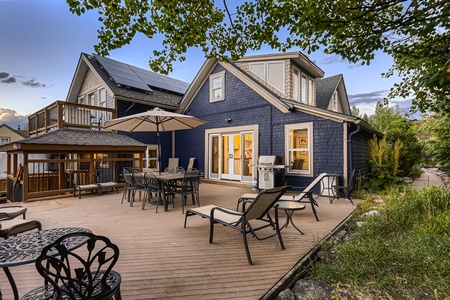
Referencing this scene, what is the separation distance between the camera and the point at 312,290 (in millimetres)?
2322

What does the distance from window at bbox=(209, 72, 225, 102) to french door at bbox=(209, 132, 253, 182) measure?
1.82 m

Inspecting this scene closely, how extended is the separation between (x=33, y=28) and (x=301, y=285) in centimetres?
1759

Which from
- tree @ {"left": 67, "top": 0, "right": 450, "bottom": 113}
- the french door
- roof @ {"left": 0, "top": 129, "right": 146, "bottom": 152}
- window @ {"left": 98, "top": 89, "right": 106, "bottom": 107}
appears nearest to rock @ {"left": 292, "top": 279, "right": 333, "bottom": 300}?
tree @ {"left": 67, "top": 0, "right": 450, "bottom": 113}

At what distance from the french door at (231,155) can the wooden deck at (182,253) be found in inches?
176

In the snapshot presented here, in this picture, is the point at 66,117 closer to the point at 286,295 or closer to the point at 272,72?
the point at 272,72

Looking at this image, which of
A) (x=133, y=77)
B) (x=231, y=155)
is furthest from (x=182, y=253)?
(x=133, y=77)

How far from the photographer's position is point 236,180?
9.95 m

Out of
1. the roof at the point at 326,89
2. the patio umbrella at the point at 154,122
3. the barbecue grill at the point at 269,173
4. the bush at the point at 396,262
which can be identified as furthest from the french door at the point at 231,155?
the bush at the point at 396,262

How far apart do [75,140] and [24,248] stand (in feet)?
21.3

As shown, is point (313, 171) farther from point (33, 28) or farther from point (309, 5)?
point (33, 28)

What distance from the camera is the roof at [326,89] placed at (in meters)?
12.1

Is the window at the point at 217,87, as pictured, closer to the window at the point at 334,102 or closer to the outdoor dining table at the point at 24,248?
the window at the point at 334,102

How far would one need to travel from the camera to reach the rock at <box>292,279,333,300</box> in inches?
88.0

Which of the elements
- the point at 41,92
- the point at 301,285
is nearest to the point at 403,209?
the point at 301,285
